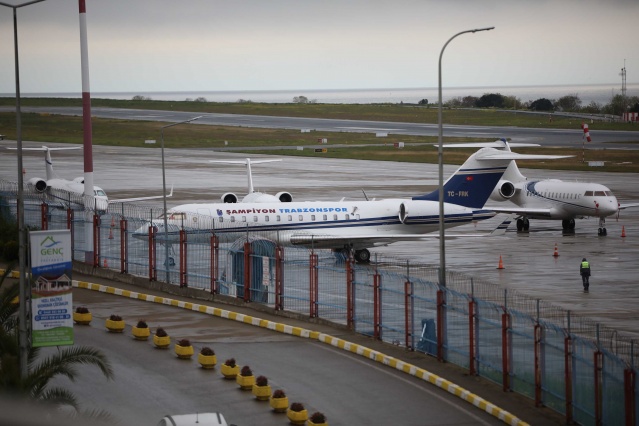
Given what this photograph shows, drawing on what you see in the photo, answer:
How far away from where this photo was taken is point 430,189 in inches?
2997

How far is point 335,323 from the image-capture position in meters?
29.7

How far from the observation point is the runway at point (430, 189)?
37.6m

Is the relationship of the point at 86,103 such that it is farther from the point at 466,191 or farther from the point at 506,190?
the point at 506,190

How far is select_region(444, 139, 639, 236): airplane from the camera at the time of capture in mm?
55281

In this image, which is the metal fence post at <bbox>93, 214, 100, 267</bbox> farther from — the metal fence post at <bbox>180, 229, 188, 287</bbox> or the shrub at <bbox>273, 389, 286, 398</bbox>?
the shrub at <bbox>273, 389, 286, 398</bbox>

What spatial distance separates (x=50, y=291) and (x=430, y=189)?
5752cm

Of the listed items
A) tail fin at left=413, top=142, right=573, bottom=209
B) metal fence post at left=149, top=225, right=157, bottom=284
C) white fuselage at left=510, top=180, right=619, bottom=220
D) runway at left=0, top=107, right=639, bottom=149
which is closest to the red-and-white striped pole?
metal fence post at left=149, top=225, right=157, bottom=284

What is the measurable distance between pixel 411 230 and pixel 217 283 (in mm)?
14906

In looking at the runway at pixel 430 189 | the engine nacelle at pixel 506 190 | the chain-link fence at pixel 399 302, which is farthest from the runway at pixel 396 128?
the chain-link fence at pixel 399 302

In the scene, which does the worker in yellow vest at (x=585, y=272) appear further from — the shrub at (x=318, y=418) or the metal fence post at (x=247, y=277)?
the shrub at (x=318, y=418)

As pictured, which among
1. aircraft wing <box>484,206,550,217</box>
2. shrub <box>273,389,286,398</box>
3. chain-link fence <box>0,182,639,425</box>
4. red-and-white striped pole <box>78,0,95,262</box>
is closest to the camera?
chain-link fence <box>0,182,639,425</box>

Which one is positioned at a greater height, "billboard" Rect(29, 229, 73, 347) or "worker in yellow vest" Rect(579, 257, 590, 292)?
"billboard" Rect(29, 229, 73, 347)

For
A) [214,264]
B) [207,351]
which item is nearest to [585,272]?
[214,264]

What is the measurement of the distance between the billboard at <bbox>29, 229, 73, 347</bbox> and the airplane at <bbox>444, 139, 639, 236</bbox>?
35662 millimetres
